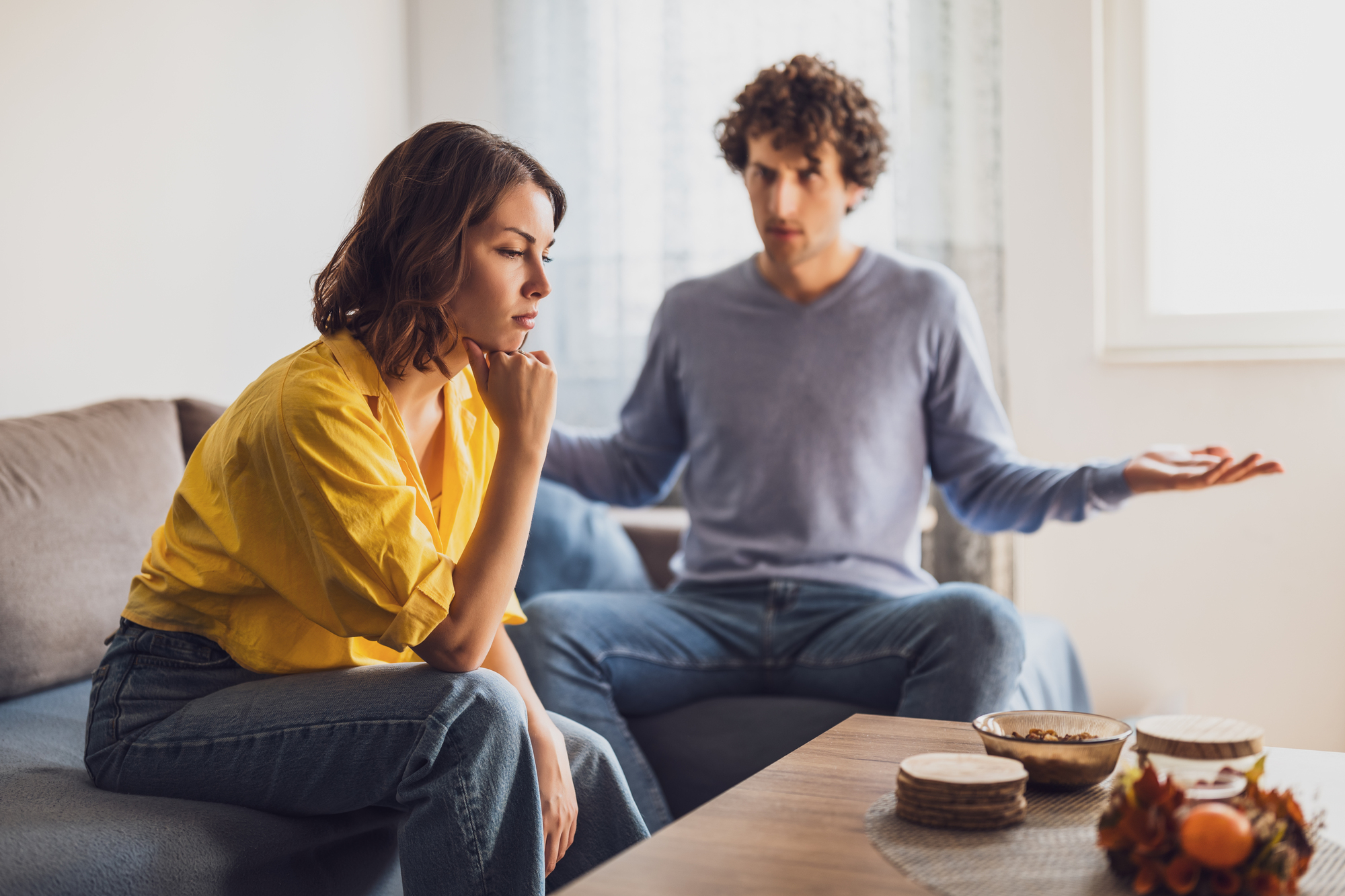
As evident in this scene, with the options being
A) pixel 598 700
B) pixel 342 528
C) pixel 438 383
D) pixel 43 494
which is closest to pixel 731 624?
pixel 598 700

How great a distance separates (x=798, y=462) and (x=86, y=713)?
43.5 inches

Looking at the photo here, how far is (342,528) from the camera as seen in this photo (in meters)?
1.07

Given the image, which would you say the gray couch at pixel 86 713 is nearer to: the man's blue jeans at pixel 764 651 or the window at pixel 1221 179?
the man's blue jeans at pixel 764 651

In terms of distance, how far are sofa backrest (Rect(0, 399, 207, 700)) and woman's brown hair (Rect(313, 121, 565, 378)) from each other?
61 cm

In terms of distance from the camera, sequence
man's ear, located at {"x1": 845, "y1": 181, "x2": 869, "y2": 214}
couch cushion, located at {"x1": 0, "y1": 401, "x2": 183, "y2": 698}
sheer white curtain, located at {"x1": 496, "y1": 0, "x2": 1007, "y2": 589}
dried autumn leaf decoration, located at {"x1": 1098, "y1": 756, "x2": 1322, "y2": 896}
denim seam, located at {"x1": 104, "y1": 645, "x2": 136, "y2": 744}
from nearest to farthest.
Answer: dried autumn leaf decoration, located at {"x1": 1098, "y1": 756, "x2": 1322, "y2": 896}
denim seam, located at {"x1": 104, "y1": 645, "x2": 136, "y2": 744}
couch cushion, located at {"x1": 0, "y1": 401, "x2": 183, "y2": 698}
man's ear, located at {"x1": 845, "y1": 181, "x2": 869, "y2": 214}
sheer white curtain, located at {"x1": 496, "y1": 0, "x2": 1007, "y2": 589}

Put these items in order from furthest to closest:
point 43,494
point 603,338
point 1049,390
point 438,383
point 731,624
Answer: point 603,338 → point 1049,390 → point 731,624 → point 43,494 → point 438,383

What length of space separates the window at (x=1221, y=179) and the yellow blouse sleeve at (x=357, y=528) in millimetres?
1799

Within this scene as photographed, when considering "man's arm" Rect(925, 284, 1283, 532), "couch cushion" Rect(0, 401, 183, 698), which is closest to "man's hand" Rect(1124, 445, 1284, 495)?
Result: "man's arm" Rect(925, 284, 1283, 532)

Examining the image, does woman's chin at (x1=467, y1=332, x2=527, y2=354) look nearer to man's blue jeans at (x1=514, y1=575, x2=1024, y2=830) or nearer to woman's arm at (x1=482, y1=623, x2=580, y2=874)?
woman's arm at (x1=482, y1=623, x2=580, y2=874)

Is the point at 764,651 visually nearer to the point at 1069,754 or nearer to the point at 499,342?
the point at 499,342

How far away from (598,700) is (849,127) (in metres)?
1.06

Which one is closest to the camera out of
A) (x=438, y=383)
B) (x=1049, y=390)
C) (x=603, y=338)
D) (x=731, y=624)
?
(x=438, y=383)

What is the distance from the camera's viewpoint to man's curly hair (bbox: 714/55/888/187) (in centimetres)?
193

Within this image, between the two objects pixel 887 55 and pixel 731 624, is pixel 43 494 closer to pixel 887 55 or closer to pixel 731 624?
pixel 731 624
